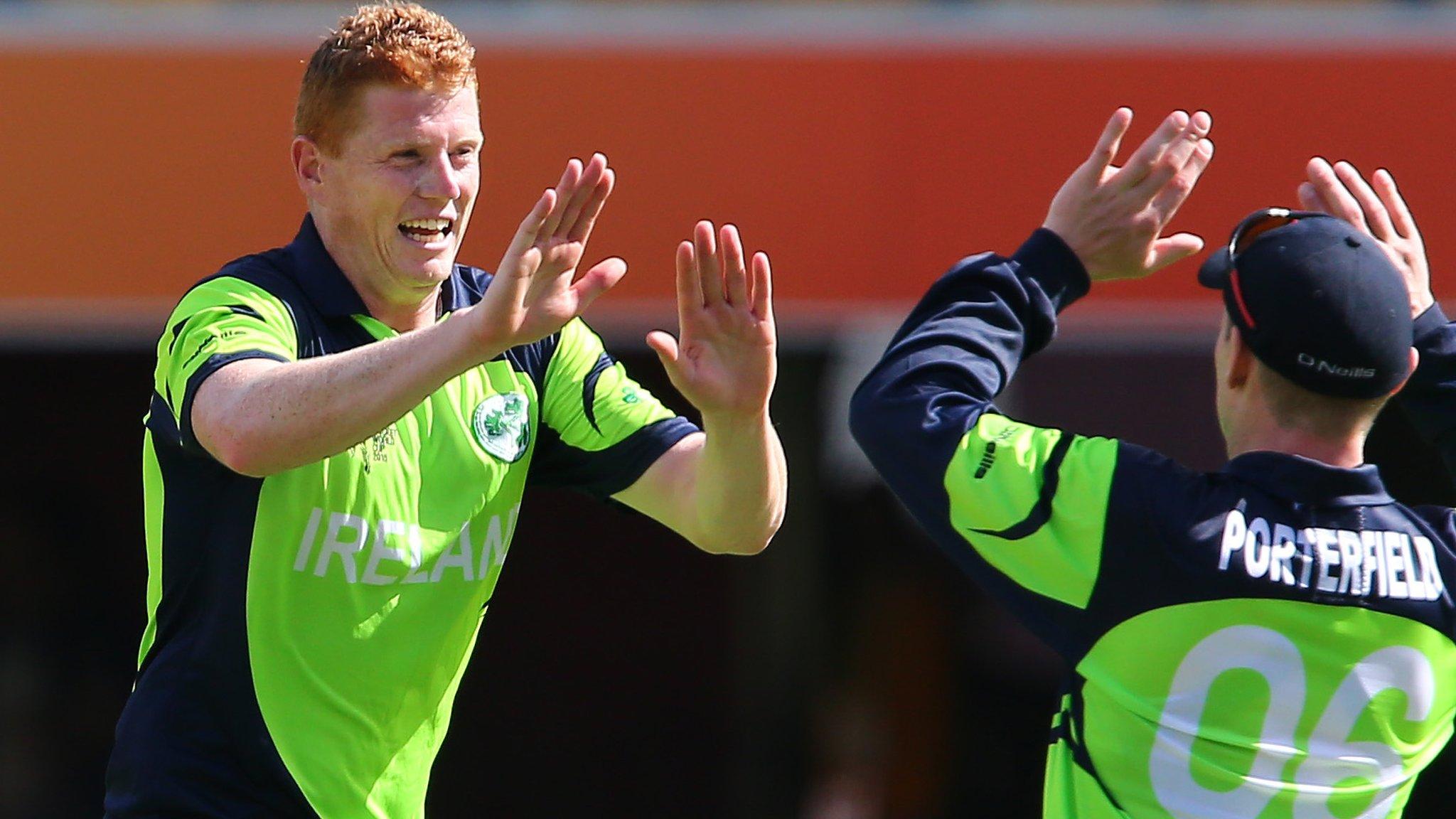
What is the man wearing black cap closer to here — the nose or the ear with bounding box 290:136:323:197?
the nose

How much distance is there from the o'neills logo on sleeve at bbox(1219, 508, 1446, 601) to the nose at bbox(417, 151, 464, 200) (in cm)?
113

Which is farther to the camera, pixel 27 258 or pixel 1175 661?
pixel 27 258

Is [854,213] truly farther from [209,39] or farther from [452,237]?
[452,237]

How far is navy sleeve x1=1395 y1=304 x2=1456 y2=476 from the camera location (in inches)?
80.8

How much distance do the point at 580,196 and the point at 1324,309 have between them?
2.72 feet

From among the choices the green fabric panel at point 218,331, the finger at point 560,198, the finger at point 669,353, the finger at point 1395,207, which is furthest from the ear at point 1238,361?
the green fabric panel at point 218,331

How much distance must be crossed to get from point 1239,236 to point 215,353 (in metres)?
1.22

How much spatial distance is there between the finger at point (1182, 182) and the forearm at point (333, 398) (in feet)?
2.63

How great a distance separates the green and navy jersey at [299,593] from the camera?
7.27ft

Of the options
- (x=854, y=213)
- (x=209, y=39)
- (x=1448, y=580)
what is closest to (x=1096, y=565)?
(x=1448, y=580)

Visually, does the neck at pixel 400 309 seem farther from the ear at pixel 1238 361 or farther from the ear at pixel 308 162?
the ear at pixel 1238 361

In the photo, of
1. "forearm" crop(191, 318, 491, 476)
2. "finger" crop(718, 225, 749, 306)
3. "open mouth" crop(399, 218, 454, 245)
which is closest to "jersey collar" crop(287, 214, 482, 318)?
"open mouth" crop(399, 218, 454, 245)

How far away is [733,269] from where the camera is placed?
2.07m

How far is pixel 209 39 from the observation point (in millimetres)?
5305
